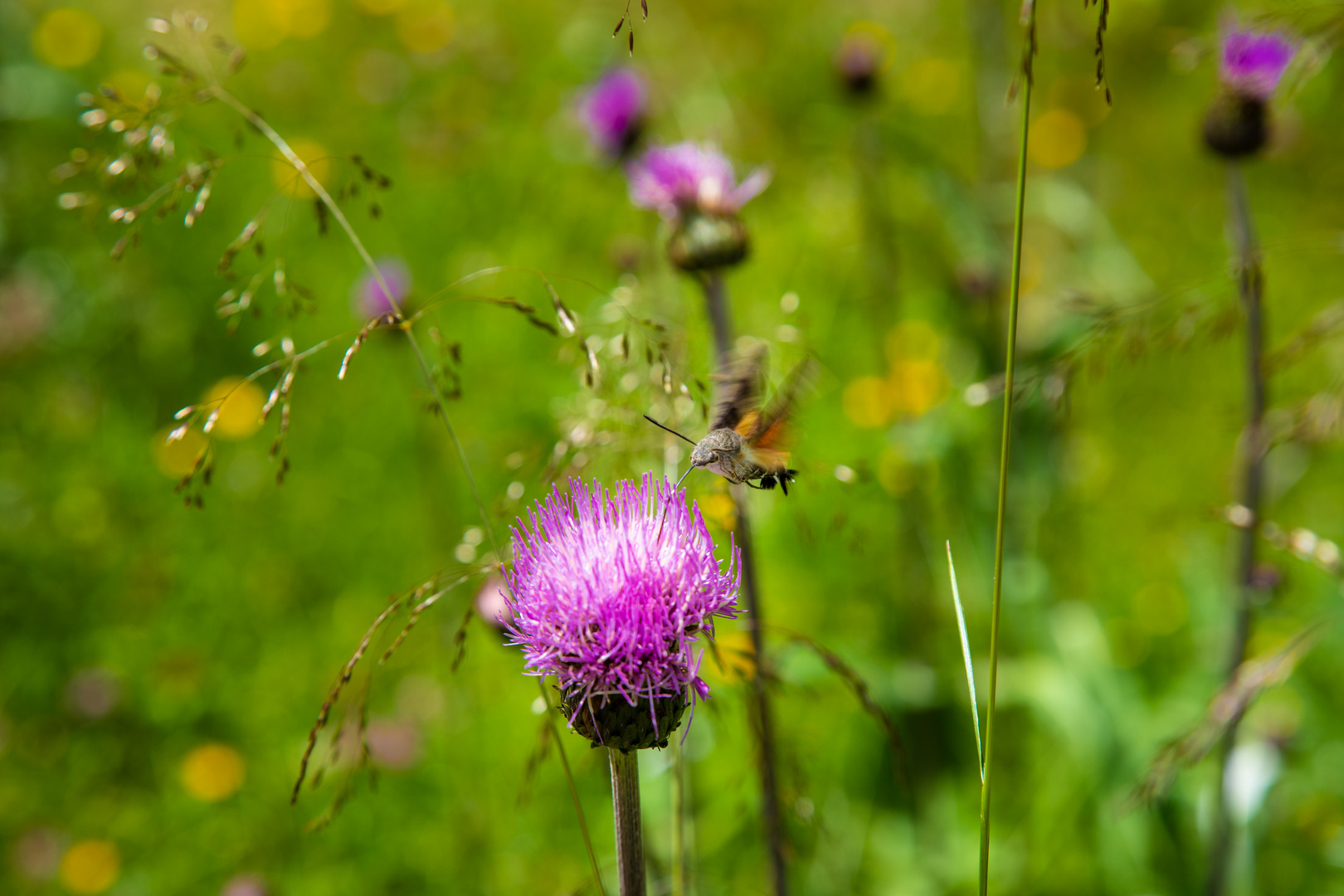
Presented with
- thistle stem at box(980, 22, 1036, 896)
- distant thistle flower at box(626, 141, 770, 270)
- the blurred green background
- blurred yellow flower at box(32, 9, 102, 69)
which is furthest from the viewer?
blurred yellow flower at box(32, 9, 102, 69)

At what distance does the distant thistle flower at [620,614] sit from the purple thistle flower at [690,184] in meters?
1.29

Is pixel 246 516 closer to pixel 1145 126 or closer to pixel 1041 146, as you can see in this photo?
pixel 1041 146

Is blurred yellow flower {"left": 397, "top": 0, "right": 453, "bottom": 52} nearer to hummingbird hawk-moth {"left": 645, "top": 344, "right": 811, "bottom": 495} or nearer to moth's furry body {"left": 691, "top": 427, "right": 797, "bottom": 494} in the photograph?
hummingbird hawk-moth {"left": 645, "top": 344, "right": 811, "bottom": 495}

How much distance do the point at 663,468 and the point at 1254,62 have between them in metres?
1.85

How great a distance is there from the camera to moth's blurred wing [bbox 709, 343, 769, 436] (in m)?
1.50

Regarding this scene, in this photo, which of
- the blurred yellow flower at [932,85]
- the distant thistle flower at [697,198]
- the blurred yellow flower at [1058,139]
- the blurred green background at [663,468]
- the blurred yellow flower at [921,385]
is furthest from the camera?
the blurred yellow flower at [932,85]

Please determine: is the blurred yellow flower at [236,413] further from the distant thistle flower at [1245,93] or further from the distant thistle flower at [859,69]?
the distant thistle flower at [1245,93]

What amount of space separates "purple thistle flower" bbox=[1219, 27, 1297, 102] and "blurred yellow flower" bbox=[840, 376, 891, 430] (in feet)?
4.64

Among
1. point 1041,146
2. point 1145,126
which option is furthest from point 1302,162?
point 1041,146

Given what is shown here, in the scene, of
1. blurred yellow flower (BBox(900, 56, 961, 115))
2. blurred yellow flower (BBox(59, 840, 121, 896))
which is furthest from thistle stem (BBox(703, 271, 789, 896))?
blurred yellow flower (BBox(900, 56, 961, 115))

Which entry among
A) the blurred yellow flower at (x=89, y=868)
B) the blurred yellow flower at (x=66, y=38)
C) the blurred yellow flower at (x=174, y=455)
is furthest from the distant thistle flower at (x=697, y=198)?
the blurred yellow flower at (x=66, y=38)

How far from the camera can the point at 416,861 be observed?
285 cm

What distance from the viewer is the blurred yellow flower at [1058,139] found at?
5360 millimetres

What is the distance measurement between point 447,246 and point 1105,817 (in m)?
4.09
